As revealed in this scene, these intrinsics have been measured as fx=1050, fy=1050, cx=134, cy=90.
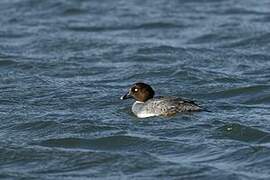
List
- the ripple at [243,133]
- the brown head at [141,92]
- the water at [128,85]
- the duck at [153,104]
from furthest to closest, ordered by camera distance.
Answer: the brown head at [141,92] < the duck at [153,104] < the ripple at [243,133] < the water at [128,85]

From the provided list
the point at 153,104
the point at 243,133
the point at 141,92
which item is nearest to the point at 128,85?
the point at 141,92

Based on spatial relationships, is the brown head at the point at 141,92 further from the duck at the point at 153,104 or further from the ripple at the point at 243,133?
the ripple at the point at 243,133

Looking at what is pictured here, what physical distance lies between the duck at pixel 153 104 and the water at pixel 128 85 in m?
0.18

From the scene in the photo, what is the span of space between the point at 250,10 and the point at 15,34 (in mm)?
5993

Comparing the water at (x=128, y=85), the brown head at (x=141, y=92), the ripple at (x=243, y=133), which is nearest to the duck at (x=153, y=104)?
the brown head at (x=141, y=92)

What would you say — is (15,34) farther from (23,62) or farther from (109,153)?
(109,153)

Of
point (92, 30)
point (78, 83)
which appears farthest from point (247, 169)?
point (92, 30)

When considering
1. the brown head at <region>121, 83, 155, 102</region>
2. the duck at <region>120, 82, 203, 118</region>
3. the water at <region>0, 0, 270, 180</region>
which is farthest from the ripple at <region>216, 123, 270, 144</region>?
the brown head at <region>121, 83, 155, 102</region>

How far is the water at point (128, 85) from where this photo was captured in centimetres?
1394

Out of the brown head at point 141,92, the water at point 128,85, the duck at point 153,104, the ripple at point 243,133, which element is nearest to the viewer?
the water at point 128,85

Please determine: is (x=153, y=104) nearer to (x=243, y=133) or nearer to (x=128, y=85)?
(x=243, y=133)

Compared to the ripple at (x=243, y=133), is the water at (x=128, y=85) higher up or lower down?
higher up

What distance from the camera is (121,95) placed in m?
17.9

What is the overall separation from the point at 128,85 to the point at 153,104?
7.97 feet
